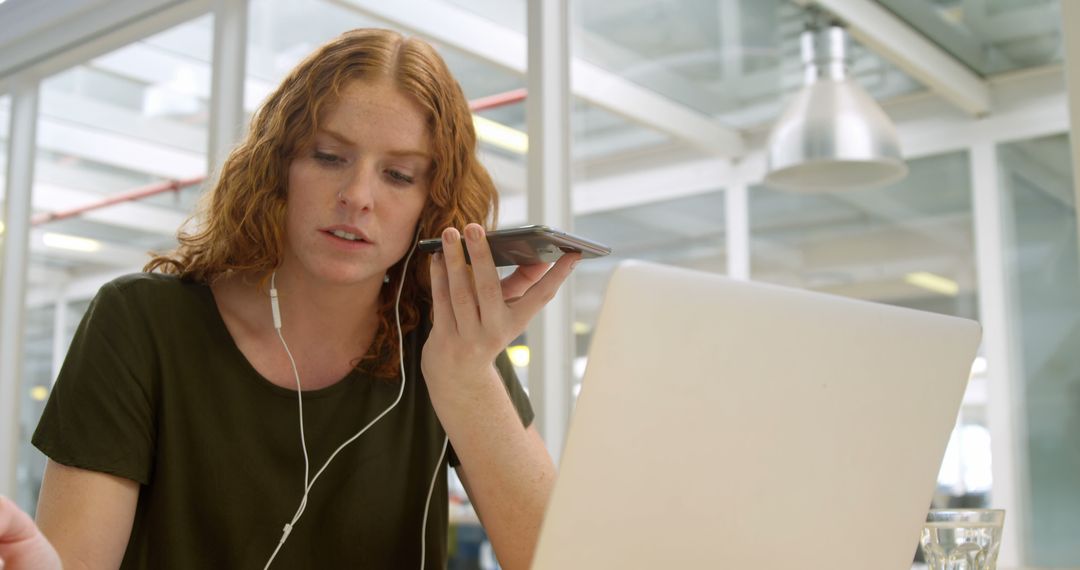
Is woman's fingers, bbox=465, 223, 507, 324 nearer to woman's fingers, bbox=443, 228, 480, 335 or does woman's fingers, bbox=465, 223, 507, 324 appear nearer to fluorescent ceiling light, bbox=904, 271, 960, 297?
woman's fingers, bbox=443, 228, 480, 335

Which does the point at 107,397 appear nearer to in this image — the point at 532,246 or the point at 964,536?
the point at 532,246

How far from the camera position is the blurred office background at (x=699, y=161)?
1921 mm

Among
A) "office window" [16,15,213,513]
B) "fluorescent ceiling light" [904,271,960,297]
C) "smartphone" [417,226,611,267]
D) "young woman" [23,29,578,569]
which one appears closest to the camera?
"smartphone" [417,226,611,267]

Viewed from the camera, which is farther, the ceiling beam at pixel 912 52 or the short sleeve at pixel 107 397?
the ceiling beam at pixel 912 52

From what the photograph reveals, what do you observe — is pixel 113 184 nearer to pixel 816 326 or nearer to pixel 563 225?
pixel 563 225

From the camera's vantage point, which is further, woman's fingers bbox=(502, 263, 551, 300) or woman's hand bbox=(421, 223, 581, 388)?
woman's fingers bbox=(502, 263, 551, 300)

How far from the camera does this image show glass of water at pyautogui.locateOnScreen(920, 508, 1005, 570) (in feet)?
3.67

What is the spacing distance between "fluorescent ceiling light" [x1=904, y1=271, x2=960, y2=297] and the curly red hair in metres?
1.12

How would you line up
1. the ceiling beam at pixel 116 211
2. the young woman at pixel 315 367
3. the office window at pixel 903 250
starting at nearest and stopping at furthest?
the young woman at pixel 315 367
the office window at pixel 903 250
the ceiling beam at pixel 116 211

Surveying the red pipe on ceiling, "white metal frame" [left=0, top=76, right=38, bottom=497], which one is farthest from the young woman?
"white metal frame" [left=0, top=76, right=38, bottom=497]

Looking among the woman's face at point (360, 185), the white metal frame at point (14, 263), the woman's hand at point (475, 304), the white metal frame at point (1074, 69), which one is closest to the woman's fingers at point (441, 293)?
the woman's hand at point (475, 304)

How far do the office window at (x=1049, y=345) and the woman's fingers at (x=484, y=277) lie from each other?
1182 millimetres

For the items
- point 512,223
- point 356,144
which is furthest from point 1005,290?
point 356,144

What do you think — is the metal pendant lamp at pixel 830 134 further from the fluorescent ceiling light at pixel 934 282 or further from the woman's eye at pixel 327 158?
the woman's eye at pixel 327 158
